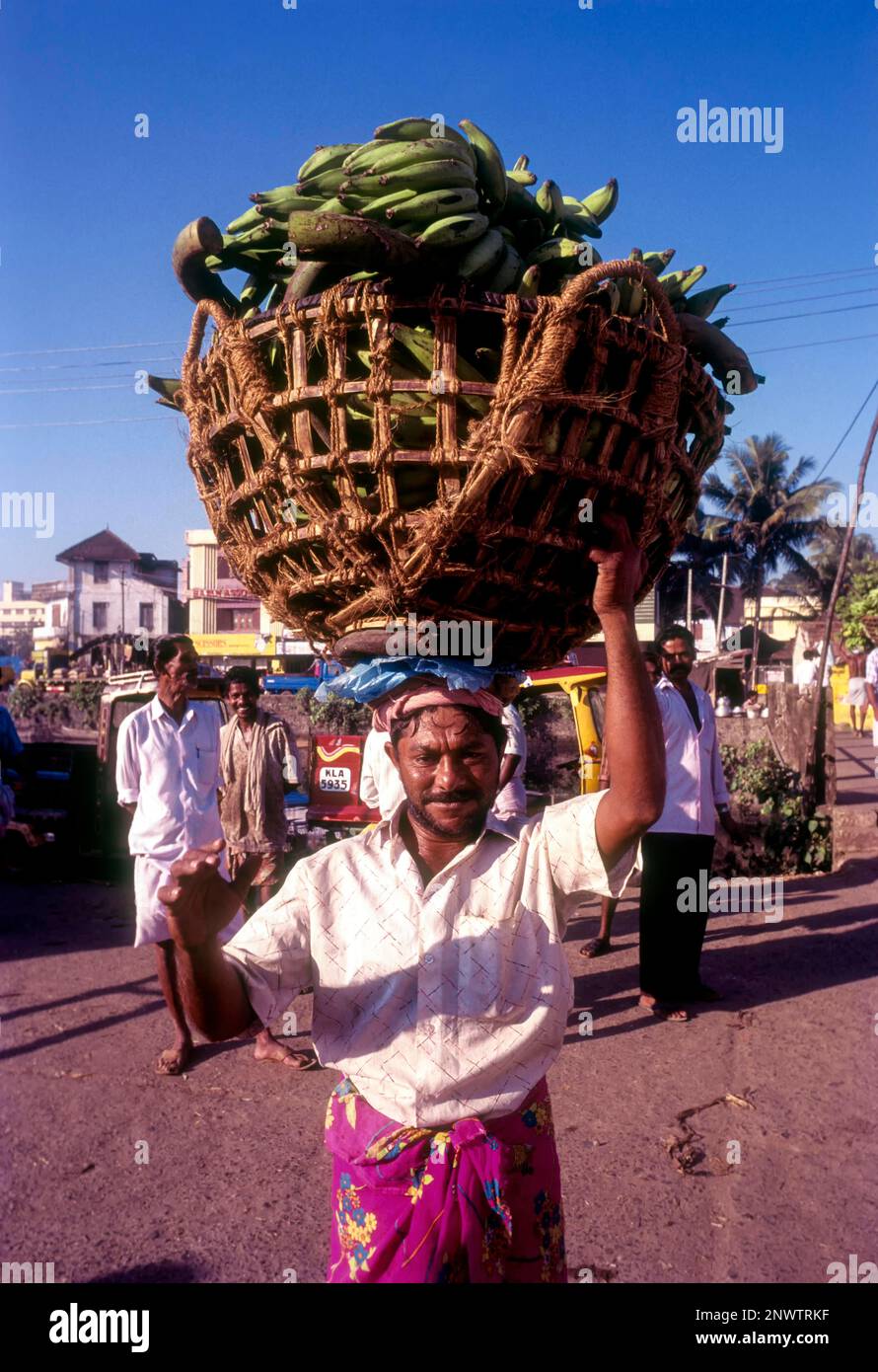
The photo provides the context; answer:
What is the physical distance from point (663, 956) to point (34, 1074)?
339 centimetres

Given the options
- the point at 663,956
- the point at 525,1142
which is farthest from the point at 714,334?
the point at 663,956

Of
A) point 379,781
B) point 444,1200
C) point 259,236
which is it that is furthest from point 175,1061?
point 259,236

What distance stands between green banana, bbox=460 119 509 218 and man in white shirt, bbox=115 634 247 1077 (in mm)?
3578

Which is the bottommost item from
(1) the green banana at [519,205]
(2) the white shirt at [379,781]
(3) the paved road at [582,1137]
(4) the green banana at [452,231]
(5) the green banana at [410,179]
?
(3) the paved road at [582,1137]

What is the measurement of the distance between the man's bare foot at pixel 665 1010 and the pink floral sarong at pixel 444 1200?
12.9 ft

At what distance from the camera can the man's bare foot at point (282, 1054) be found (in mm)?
5004

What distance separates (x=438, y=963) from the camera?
1.93 meters

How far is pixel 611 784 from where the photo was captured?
1787mm

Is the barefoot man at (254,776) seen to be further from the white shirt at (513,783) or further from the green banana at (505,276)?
the green banana at (505,276)

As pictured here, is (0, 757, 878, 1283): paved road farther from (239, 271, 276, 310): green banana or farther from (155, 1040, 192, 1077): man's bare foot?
(239, 271, 276, 310): green banana

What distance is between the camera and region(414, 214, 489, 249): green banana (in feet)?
5.41

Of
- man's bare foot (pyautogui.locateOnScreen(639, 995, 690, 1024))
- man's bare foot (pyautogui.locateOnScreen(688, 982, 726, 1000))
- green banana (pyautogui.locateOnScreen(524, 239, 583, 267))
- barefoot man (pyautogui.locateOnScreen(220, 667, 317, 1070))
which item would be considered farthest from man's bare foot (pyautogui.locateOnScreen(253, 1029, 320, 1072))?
green banana (pyautogui.locateOnScreen(524, 239, 583, 267))

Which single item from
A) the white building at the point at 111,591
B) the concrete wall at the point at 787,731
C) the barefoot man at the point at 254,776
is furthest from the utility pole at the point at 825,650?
the white building at the point at 111,591
